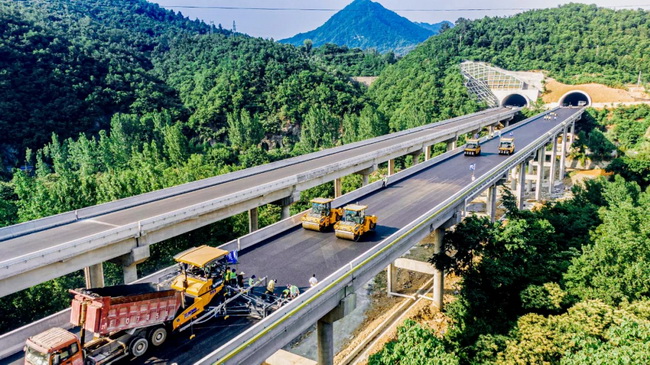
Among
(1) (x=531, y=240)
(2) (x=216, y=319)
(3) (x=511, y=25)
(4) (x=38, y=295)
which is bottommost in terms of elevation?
(4) (x=38, y=295)

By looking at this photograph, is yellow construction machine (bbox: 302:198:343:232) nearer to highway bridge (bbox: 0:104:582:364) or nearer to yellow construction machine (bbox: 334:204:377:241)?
highway bridge (bbox: 0:104:582:364)

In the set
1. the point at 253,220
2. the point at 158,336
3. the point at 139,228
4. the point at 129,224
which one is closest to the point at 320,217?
the point at 139,228

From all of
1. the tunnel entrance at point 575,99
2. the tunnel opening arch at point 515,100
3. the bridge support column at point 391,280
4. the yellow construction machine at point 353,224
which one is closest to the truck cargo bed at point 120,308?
the yellow construction machine at point 353,224

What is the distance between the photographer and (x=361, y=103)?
365 feet

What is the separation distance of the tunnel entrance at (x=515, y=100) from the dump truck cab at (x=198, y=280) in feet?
428

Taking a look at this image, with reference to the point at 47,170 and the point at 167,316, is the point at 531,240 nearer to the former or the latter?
the point at 167,316

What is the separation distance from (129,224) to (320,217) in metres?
12.3

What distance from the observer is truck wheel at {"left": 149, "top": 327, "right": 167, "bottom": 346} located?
16328 mm

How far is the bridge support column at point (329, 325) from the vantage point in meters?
22.4

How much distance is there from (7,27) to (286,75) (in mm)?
67169

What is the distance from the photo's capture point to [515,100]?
138m

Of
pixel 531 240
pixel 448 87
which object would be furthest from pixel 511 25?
pixel 531 240

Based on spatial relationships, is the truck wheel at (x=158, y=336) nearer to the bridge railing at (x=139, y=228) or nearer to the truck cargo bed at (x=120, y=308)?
the truck cargo bed at (x=120, y=308)

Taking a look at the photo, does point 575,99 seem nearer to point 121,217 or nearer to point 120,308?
point 121,217
